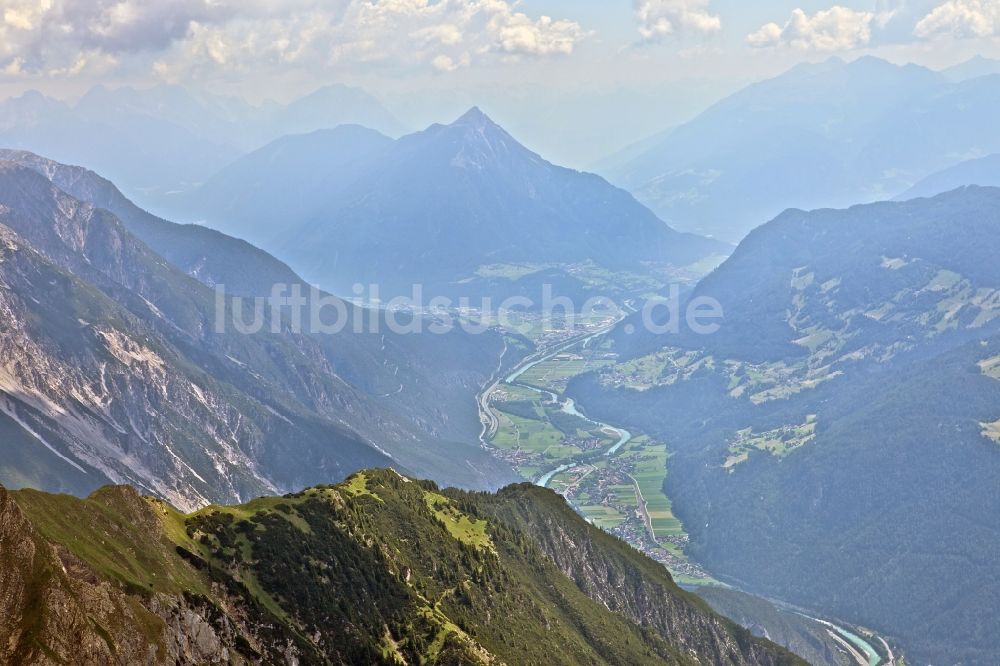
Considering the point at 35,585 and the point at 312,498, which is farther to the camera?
the point at 312,498

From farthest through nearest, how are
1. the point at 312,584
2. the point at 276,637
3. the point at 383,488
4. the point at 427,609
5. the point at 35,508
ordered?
the point at 383,488 → the point at 427,609 → the point at 312,584 → the point at 276,637 → the point at 35,508

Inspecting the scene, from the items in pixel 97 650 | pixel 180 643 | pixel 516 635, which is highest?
pixel 97 650

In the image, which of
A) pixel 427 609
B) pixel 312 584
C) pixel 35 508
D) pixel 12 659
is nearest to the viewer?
pixel 12 659

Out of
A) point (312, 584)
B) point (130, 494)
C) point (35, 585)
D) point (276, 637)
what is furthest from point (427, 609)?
point (35, 585)

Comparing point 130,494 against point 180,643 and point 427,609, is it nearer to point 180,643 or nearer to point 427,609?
point 180,643

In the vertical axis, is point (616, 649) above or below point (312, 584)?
below

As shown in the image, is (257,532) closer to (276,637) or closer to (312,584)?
(312,584)

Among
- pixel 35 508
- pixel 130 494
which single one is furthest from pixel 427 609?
pixel 35 508
